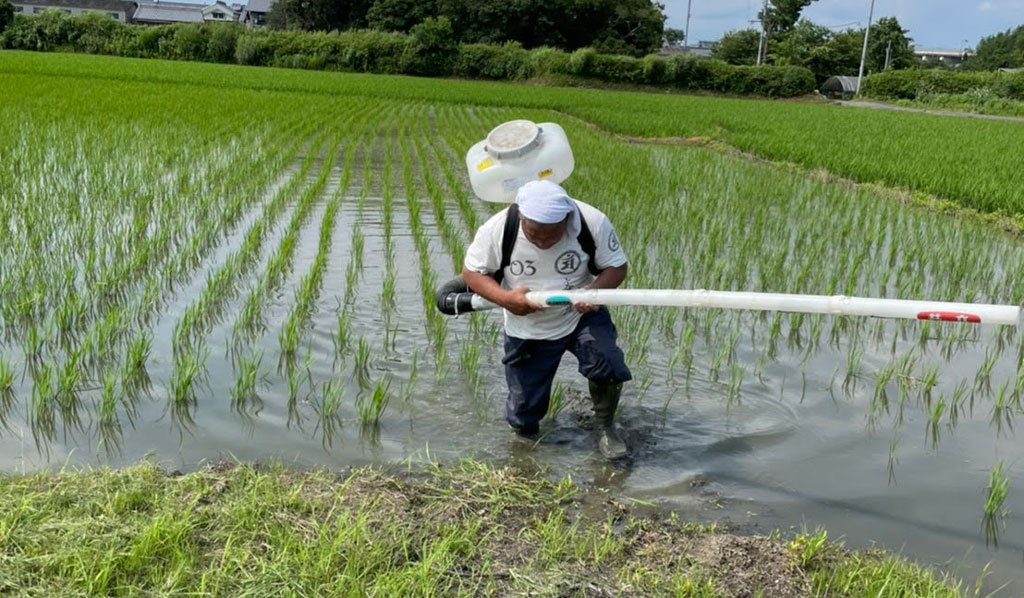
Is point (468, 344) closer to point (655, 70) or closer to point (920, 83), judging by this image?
point (655, 70)

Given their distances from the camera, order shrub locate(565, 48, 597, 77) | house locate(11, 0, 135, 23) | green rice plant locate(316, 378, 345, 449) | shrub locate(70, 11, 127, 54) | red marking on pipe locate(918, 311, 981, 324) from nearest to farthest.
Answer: red marking on pipe locate(918, 311, 981, 324) < green rice plant locate(316, 378, 345, 449) < shrub locate(565, 48, 597, 77) < shrub locate(70, 11, 127, 54) < house locate(11, 0, 135, 23)

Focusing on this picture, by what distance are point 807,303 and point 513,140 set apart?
1189 millimetres

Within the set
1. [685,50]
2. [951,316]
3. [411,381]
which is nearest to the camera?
[951,316]

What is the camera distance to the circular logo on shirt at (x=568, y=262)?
2.84 m

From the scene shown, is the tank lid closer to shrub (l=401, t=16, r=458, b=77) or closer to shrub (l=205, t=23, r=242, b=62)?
shrub (l=401, t=16, r=458, b=77)

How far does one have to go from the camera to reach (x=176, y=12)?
70375 mm

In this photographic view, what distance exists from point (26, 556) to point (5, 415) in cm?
121

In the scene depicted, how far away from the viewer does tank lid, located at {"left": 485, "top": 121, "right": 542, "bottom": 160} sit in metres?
2.98

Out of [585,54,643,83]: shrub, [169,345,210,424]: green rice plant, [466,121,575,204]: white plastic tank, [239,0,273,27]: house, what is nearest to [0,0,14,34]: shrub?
[585,54,643,83]: shrub

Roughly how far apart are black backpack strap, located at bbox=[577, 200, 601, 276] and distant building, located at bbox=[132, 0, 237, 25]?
227 ft

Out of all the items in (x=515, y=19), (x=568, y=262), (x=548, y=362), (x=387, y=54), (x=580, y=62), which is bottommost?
(x=548, y=362)

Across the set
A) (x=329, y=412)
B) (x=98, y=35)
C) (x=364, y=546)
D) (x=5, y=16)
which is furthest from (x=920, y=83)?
(x=5, y=16)

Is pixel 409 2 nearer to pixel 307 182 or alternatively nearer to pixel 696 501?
pixel 307 182

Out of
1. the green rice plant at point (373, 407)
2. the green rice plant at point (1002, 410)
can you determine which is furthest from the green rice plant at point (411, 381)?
the green rice plant at point (1002, 410)
